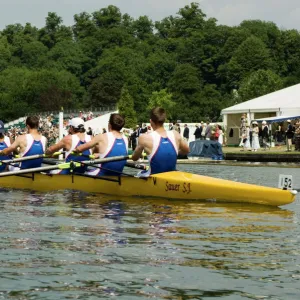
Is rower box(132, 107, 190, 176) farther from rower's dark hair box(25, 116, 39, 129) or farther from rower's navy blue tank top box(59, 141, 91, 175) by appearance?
rower's dark hair box(25, 116, 39, 129)

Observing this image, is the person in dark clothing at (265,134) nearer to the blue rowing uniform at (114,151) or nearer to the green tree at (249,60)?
the blue rowing uniform at (114,151)

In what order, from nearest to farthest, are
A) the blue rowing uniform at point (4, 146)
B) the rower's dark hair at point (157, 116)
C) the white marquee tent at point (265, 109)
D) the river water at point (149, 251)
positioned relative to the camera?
1. the river water at point (149, 251)
2. the rower's dark hair at point (157, 116)
3. the blue rowing uniform at point (4, 146)
4. the white marquee tent at point (265, 109)

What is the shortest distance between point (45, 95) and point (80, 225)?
12880cm

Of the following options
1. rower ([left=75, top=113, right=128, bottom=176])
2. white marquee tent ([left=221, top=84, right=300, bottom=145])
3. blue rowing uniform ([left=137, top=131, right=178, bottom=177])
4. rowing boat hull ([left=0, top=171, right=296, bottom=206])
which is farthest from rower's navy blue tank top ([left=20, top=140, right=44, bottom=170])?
white marquee tent ([left=221, top=84, right=300, bottom=145])

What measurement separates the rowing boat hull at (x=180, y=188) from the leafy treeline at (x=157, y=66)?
7203cm

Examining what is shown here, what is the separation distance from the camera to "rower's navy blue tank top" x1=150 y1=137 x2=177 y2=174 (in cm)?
1580

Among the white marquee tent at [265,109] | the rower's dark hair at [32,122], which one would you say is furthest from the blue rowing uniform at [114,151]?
the white marquee tent at [265,109]

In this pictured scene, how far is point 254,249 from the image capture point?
10.9 metres

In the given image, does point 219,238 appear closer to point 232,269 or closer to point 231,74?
point 232,269

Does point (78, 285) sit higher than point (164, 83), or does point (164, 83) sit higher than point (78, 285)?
point (164, 83)

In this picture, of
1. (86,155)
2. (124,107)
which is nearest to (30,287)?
(86,155)

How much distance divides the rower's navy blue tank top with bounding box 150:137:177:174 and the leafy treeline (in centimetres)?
7352

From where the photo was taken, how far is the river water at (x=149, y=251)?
880 cm

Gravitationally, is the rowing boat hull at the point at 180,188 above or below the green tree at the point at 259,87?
below
